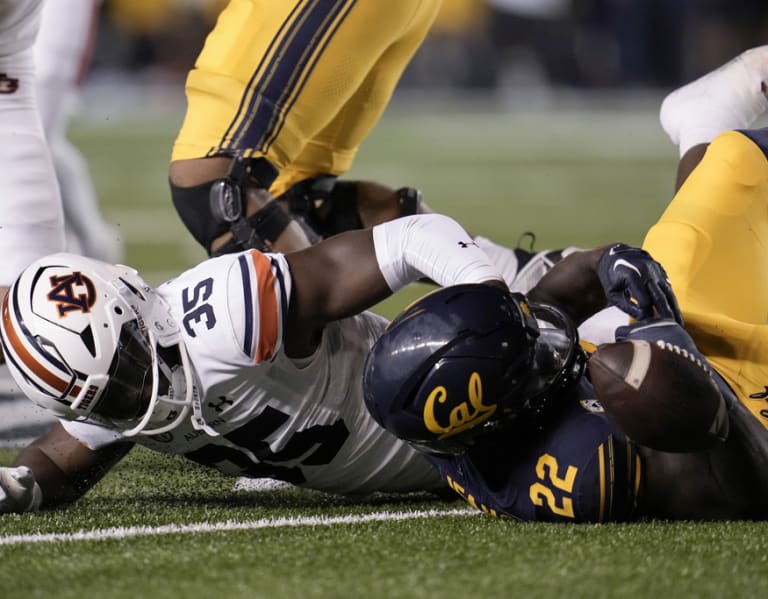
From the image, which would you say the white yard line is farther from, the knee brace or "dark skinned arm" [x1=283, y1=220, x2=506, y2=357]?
the knee brace

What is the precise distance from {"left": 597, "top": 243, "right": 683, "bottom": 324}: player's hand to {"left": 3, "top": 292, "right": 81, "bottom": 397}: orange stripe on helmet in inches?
36.4

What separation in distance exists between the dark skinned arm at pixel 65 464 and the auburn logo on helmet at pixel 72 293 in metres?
0.45

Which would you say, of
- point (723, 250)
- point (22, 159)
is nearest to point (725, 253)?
point (723, 250)

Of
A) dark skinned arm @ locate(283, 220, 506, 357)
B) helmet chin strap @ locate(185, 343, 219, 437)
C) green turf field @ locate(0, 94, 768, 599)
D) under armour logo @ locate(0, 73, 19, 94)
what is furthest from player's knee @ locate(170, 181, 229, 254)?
helmet chin strap @ locate(185, 343, 219, 437)

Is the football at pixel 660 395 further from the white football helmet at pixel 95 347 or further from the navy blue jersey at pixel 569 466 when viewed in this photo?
the white football helmet at pixel 95 347

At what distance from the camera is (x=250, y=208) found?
3.17m

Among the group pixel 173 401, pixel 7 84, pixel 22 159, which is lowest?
pixel 173 401

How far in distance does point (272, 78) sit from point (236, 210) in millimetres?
306

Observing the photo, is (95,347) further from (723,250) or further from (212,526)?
(723,250)

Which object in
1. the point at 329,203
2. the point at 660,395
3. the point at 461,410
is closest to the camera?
the point at 660,395

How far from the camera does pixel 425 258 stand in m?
2.53

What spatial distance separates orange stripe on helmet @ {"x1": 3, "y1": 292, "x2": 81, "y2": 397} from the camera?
238 cm

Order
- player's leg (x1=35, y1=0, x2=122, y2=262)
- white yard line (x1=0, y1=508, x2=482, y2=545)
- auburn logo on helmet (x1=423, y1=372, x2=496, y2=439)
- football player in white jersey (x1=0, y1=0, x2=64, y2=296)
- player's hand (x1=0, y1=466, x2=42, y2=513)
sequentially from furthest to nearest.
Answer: player's leg (x1=35, y1=0, x2=122, y2=262) → football player in white jersey (x1=0, y1=0, x2=64, y2=296) → player's hand (x1=0, y1=466, x2=42, y2=513) → white yard line (x1=0, y1=508, x2=482, y2=545) → auburn logo on helmet (x1=423, y1=372, x2=496, y2=439)

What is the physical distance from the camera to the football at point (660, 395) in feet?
7.23
